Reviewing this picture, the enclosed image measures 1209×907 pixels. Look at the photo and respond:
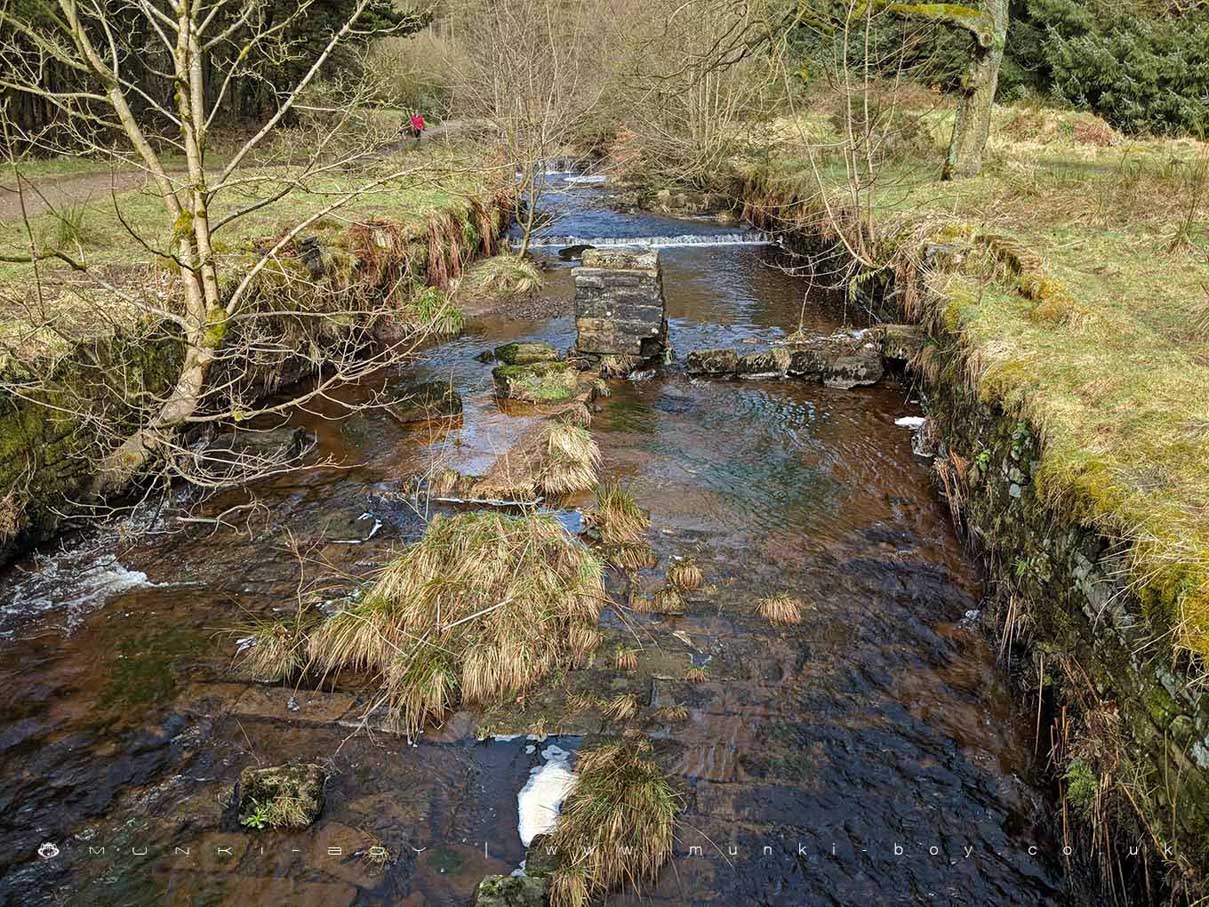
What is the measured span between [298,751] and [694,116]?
19.1m

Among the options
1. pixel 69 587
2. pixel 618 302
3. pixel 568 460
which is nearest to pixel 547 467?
pixel 568 460

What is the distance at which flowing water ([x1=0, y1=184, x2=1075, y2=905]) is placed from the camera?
4129mm

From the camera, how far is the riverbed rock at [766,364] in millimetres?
11000

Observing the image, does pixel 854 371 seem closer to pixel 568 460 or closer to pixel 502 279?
pixel 568 460

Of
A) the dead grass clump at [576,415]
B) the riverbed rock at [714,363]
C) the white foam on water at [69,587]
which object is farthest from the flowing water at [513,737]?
the riverbed rock at [714,363]

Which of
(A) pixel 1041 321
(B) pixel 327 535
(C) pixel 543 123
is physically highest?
(C) pixel 543 123

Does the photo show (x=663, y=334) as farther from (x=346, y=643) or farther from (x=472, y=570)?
(x=346, y=643)

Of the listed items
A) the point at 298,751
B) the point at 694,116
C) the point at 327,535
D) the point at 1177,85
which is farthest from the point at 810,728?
the point at 1177,85

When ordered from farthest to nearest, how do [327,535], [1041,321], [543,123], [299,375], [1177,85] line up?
[1177,85] < [543,123] < [299,375] < [1041,321] < [327,535]

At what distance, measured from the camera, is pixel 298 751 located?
4.84 metres

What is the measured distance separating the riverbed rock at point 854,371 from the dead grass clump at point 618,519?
443cm

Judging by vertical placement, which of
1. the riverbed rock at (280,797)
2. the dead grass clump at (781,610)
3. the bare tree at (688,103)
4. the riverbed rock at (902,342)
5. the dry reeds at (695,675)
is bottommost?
the dry reeds at (695,675)

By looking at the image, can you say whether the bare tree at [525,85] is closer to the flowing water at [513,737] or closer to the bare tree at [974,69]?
the bare tree at [974,69]

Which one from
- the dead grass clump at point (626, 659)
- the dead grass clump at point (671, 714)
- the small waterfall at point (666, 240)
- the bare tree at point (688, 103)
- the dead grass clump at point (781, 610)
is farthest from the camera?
the bare tree at point (688, 103)
